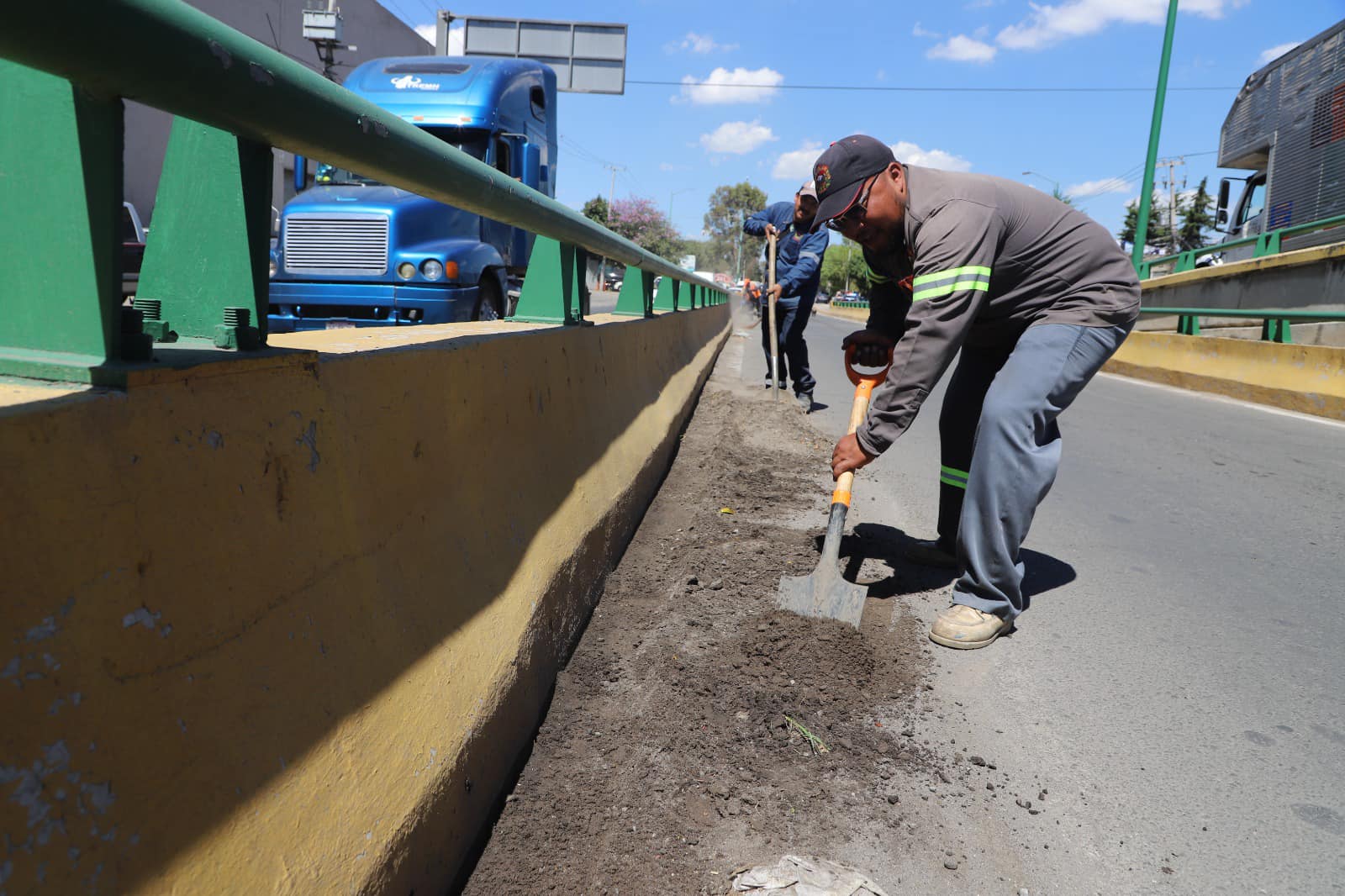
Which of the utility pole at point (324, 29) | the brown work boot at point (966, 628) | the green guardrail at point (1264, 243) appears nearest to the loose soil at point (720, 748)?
the brown work boot at point (966, 628)

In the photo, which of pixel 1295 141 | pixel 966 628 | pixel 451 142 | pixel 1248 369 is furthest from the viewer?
pixel 1295 141

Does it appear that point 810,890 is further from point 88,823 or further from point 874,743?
point 88,823

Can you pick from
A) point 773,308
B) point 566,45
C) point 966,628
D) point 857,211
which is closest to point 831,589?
point 966,628

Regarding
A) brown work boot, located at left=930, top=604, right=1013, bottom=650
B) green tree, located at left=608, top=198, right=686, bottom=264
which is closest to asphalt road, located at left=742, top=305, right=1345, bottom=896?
brown work boot, located at left=930, top=604, right=1013, bottom=650

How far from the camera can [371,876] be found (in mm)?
1411

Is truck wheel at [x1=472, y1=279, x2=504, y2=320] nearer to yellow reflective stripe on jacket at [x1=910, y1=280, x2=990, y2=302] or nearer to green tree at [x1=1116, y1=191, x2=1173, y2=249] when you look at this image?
yellow reflective stripe on jacket at [x1=910, y1=280, x2=990, y2=302]

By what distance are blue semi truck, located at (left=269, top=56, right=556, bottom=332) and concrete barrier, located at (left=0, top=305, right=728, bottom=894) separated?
6836mm

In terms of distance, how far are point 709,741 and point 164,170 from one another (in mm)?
1835

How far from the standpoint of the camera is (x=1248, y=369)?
36.1 ft

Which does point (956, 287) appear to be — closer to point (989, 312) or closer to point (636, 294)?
point (989, 312)

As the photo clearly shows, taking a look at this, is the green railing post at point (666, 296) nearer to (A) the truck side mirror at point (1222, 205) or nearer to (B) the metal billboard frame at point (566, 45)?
(A) the truck side mirror at point (1222, 205)

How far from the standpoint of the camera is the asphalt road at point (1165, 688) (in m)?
2.09

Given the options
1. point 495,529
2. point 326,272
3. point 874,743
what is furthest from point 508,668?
point 326,272

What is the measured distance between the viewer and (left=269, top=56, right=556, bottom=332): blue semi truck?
884 centimetres
